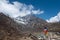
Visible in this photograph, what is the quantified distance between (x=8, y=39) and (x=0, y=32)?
8.22 m

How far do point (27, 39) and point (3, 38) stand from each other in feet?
82.6

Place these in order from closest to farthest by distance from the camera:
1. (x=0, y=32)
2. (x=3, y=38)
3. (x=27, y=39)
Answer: (x=3, y=38) < (x=0, y=32) < (x=27, y=39)

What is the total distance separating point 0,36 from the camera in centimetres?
9112

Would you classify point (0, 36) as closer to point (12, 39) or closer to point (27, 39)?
point (12, 39)

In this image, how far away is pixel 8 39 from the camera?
93375 mm

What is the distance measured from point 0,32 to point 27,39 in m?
20.5

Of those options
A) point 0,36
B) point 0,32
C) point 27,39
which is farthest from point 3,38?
point 27,39

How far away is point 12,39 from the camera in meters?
94.8

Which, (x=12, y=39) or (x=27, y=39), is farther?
(x=27, y=39)

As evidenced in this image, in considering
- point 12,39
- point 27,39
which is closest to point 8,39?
point 12,39

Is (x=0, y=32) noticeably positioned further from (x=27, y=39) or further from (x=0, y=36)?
(x=27, y=39)

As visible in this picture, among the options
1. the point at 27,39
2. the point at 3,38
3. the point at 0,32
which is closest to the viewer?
the point at 3,38

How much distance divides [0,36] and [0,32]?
26.8 ft

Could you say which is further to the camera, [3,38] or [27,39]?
[27,39]
